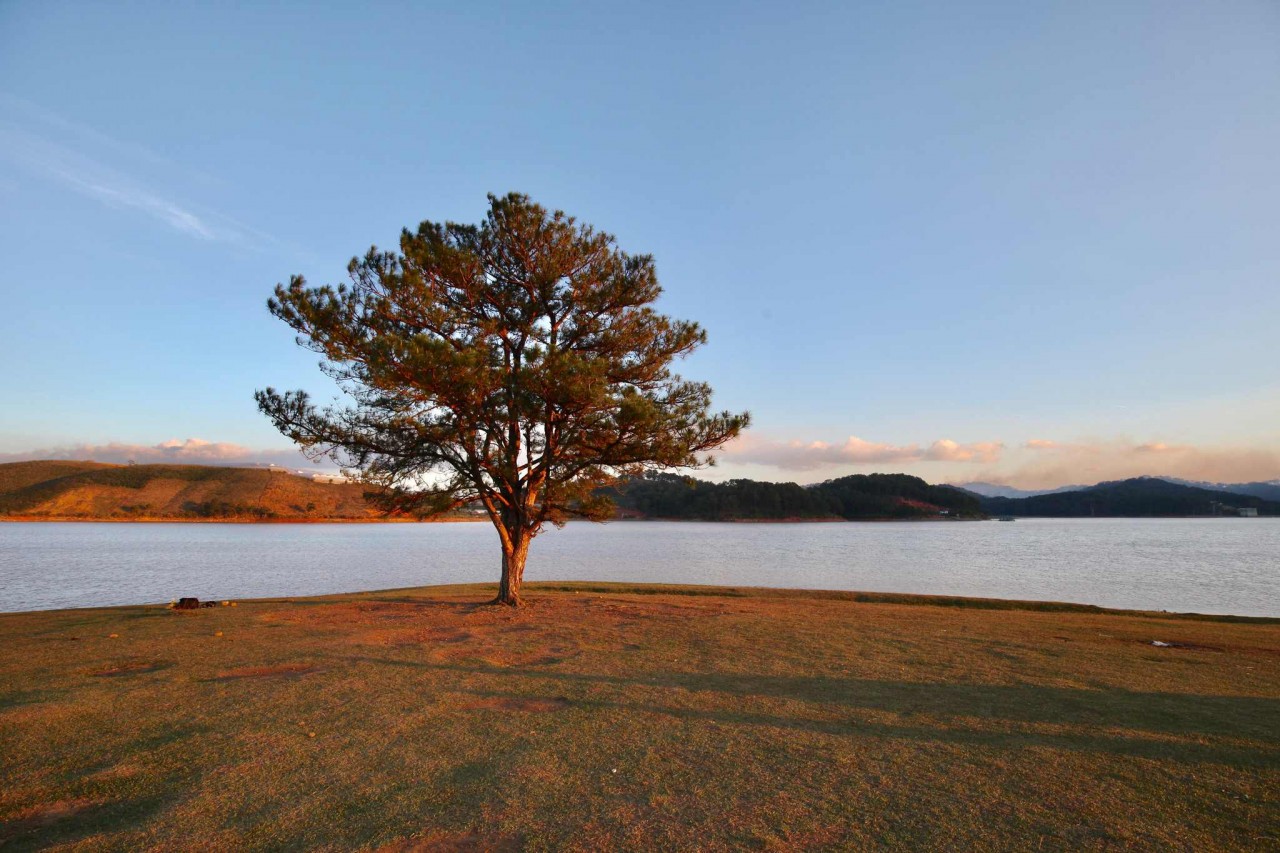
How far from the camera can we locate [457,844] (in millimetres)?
4555

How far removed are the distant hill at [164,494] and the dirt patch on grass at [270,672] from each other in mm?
128232

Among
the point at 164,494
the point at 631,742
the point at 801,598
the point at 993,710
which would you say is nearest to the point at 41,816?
the point at 631,742

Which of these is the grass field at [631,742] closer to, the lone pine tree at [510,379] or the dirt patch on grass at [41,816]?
the dirt patch on grass at [41,816]

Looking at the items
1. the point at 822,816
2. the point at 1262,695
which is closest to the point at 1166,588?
the point at 1262,695

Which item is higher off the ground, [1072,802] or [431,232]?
[431,232]

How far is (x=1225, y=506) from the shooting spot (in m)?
173

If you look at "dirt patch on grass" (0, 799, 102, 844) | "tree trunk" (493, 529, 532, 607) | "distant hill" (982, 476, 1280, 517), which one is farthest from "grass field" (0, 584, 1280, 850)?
"distant hill" (982, 476, 1280, 517)

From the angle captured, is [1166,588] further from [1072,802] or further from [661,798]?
[661,798]

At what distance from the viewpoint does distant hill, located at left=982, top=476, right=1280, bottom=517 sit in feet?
557

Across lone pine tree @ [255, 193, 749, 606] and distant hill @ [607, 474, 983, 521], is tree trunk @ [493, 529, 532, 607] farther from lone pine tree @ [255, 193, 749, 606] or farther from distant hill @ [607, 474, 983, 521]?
distant hill @ [607, 474, 983, 521]

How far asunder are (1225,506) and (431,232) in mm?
227606

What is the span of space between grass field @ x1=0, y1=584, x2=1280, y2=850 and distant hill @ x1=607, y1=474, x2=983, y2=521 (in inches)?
5029

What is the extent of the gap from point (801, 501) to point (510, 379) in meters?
135

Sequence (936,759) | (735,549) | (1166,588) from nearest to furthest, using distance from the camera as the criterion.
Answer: (936,759) < (1166,588) < (735,549)
